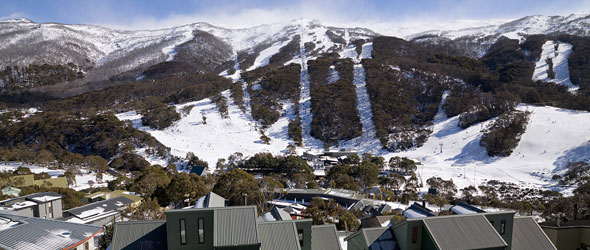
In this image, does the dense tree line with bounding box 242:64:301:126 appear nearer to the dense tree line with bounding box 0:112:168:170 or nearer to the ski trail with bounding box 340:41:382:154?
the ski trail with bounding box 340:41:382:154

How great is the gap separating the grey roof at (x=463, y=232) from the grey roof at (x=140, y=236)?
7499mm

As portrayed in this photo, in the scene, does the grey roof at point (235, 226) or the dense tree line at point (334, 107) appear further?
the dense tree line at point (334, 107)

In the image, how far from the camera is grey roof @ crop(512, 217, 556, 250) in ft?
33.2

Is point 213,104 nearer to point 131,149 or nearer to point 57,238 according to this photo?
point 131,149

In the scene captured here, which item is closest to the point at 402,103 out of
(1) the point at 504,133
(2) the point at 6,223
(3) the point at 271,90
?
(1) the point at 504,133

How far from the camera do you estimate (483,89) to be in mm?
67812

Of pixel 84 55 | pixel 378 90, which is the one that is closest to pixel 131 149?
pixel 378 90

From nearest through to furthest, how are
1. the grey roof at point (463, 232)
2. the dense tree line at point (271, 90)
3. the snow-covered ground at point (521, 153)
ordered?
the grey roof at point (463, 232) < the snow-covered ground at point (521, 153) < the dense tree line at point (271, 90)

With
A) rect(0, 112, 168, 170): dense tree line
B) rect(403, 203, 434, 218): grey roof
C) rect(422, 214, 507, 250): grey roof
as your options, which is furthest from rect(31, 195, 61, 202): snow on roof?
rect(0, 112, 168, 170): dense tree line

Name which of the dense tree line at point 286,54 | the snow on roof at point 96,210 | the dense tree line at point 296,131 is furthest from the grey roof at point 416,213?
the dense tree line at point 286,54

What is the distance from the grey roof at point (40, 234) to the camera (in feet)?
35.3

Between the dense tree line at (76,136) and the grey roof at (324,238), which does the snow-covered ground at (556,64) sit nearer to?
the grey roof at (324,238)

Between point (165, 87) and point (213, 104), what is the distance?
25.2 m

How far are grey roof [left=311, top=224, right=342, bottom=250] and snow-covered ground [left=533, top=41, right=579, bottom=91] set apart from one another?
265ft
